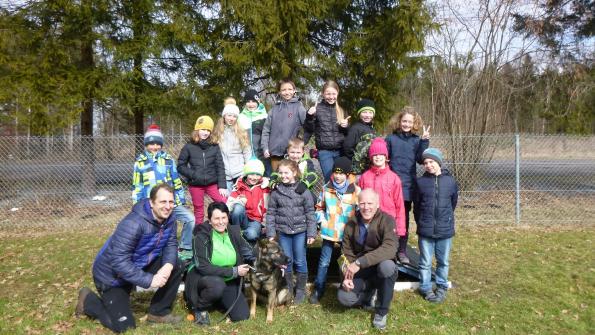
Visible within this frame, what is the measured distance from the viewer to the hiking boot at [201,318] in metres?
4.04

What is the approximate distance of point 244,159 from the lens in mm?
5605

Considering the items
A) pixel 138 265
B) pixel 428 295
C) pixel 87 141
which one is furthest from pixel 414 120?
pixel 87 141

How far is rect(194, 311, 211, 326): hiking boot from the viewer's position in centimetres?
404

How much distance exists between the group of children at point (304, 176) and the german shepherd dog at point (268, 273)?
12.8 inches

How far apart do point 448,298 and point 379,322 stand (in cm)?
116

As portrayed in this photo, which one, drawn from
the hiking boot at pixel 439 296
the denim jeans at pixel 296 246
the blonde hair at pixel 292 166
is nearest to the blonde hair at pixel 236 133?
the blonde hair at pixel 292 166

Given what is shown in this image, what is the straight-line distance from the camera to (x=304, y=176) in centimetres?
472

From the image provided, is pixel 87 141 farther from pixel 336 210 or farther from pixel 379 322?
pixel 379 322

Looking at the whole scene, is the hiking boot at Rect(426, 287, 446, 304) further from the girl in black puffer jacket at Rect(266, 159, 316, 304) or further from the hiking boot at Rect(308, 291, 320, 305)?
the girl in black puffer jacket at Rect(266, 159, 316, 304)

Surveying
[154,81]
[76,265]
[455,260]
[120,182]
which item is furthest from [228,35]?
[455,260]

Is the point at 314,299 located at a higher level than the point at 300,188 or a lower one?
lower

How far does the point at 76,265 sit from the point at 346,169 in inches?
166

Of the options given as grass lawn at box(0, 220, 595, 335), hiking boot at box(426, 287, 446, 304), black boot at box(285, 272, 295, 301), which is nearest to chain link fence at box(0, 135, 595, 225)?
grass lawn at box(0, 220, 595, 335)

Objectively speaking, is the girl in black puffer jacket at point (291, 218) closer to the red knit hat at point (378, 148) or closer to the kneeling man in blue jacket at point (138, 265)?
the red knit hat at point (378, 148)
